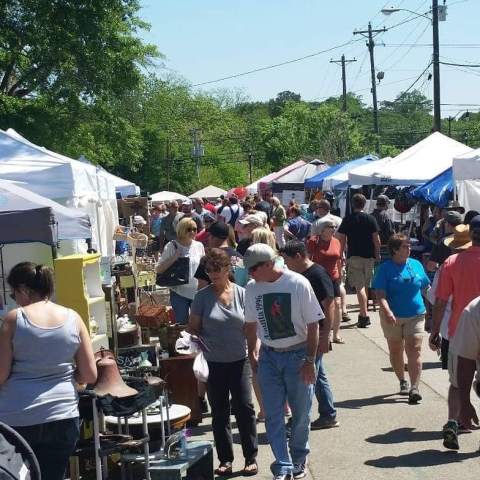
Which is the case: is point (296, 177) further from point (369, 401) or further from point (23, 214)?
point (23, 214)

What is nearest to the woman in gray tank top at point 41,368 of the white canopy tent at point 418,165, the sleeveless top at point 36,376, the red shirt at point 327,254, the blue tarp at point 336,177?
the sleeveless top at point 36,376

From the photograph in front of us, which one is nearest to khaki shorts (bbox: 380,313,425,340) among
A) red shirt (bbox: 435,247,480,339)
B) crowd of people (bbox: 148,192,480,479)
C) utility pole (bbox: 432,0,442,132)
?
crowd of people (bbox: 148,192,480,479)

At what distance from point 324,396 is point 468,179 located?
823 cm

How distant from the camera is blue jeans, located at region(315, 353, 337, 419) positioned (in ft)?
26.0

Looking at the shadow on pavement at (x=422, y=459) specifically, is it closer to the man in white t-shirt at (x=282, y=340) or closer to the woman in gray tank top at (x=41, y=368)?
the man in white t-shirt at (x=282, y=340)

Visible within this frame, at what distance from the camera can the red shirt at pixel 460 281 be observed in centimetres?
736

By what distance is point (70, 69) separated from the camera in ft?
73.4

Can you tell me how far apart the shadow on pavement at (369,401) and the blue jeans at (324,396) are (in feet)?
2.68

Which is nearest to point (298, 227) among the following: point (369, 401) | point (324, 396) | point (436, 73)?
point (369, 401)

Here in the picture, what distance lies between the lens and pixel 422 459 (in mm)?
7066

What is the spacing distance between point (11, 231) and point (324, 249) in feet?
17.3

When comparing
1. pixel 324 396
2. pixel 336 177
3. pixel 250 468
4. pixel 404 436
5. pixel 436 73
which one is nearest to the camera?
pixel 250 468

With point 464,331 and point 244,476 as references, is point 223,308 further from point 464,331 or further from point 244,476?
point 464,331

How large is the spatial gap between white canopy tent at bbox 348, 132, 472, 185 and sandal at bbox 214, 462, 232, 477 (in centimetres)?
1447
